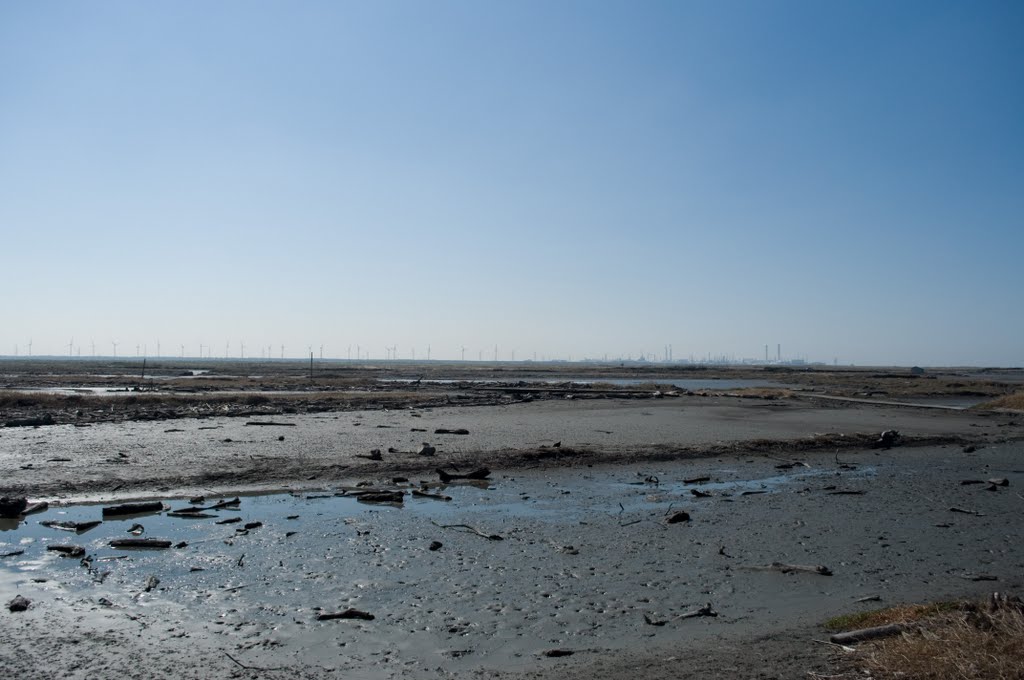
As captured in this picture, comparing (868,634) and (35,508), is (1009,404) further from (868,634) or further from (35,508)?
(35,508)

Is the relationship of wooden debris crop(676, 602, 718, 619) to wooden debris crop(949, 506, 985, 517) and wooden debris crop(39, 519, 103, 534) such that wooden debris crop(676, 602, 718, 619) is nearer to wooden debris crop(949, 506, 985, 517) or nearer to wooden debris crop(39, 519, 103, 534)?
wooden debris crop(949, 506, 985, 517)

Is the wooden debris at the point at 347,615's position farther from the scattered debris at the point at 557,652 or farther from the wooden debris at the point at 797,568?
the wooden debris at the point at 797,568

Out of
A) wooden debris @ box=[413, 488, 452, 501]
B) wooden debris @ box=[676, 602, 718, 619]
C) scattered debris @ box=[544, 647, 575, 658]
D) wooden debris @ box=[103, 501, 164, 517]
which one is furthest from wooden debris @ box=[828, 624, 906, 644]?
wooden debris @ box=[103, 501, 164, 517]

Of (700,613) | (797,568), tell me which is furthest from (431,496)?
(700,613)

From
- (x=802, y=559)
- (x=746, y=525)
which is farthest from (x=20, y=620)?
(x=746, y=525)

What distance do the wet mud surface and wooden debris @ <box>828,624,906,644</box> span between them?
0.46 metres

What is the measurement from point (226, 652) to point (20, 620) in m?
3.07

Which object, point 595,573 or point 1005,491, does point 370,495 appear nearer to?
point 595,573

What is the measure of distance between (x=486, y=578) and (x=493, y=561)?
934 millimetres

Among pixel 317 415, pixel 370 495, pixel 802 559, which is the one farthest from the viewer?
pixel 317 415

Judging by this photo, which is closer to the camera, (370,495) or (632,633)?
(632,633)

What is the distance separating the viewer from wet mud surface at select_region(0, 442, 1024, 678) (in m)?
7.82

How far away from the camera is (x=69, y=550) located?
11.8 m

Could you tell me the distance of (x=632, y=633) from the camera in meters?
8.52
